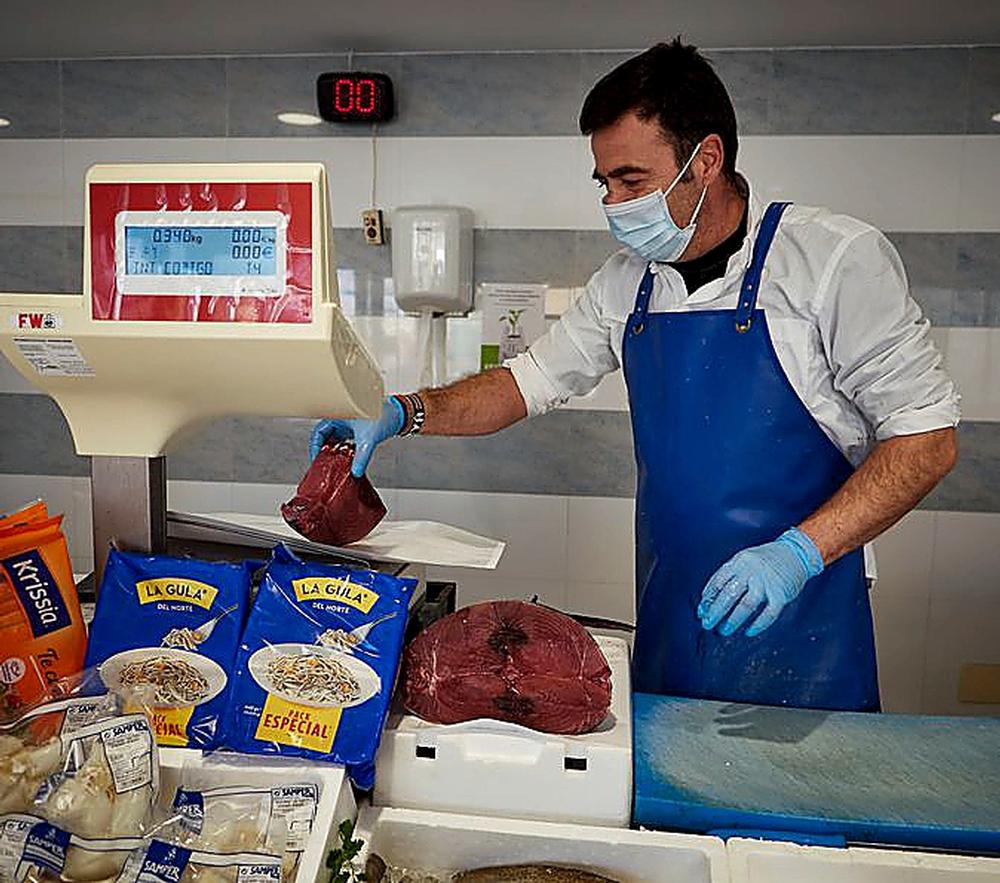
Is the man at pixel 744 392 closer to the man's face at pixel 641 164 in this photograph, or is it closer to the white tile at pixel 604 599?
the man's face at pixel 641 164

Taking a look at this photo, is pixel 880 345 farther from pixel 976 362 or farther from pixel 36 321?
pixel 976 362

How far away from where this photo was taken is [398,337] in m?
3.18

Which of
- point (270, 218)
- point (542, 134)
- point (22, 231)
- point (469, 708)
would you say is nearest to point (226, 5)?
point (542, 134)

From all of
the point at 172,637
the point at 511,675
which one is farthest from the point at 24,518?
the point at 511,675

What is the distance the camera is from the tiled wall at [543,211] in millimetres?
2912

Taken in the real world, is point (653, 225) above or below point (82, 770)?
above

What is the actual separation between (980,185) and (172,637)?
2643mm

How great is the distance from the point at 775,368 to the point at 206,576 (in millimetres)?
1043

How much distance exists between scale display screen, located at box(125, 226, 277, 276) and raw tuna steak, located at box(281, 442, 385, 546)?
1.86 ft

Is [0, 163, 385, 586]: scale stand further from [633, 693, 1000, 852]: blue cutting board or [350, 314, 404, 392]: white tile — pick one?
[350, 314, 404, 392]: white tile

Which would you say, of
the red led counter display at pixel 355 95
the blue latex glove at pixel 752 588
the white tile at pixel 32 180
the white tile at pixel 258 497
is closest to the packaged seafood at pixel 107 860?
the blue latex glove at pixel 752 588

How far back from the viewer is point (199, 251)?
3.45 ft

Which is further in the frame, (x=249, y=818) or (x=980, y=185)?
(x=980, y=185)

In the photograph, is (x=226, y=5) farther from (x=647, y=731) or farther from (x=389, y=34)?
(x=647, y=731)
